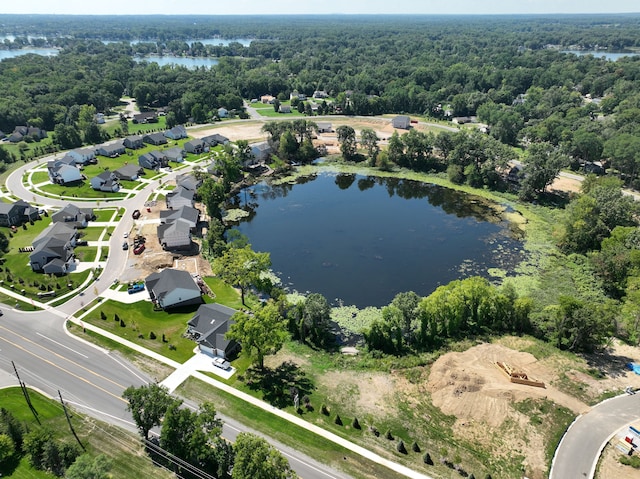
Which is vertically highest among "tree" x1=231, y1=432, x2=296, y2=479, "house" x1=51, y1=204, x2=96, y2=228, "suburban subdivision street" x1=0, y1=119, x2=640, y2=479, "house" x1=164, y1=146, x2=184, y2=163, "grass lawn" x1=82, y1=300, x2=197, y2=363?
"tree" x1=231, y1=432, x2=296, y2=479

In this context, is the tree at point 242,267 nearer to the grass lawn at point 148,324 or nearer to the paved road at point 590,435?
the grass lawn at point 148,324

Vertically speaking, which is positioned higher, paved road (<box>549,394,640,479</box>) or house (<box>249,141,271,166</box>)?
house (<box>249,141,271,166</box>)

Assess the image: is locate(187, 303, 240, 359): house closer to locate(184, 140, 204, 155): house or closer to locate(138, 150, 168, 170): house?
locate(138, 150, 168, 170): house

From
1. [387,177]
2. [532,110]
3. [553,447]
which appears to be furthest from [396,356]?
[532,110]

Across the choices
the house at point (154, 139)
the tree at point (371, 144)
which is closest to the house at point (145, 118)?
the house at point (154, 139)

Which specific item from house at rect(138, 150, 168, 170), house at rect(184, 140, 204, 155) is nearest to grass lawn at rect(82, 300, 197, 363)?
house at rect(138, 150, 168, 170)

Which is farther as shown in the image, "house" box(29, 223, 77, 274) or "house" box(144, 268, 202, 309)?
"house" box(29, 223, 77, 274)

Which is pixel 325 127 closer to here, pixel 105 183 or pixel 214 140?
pixel 214 140
